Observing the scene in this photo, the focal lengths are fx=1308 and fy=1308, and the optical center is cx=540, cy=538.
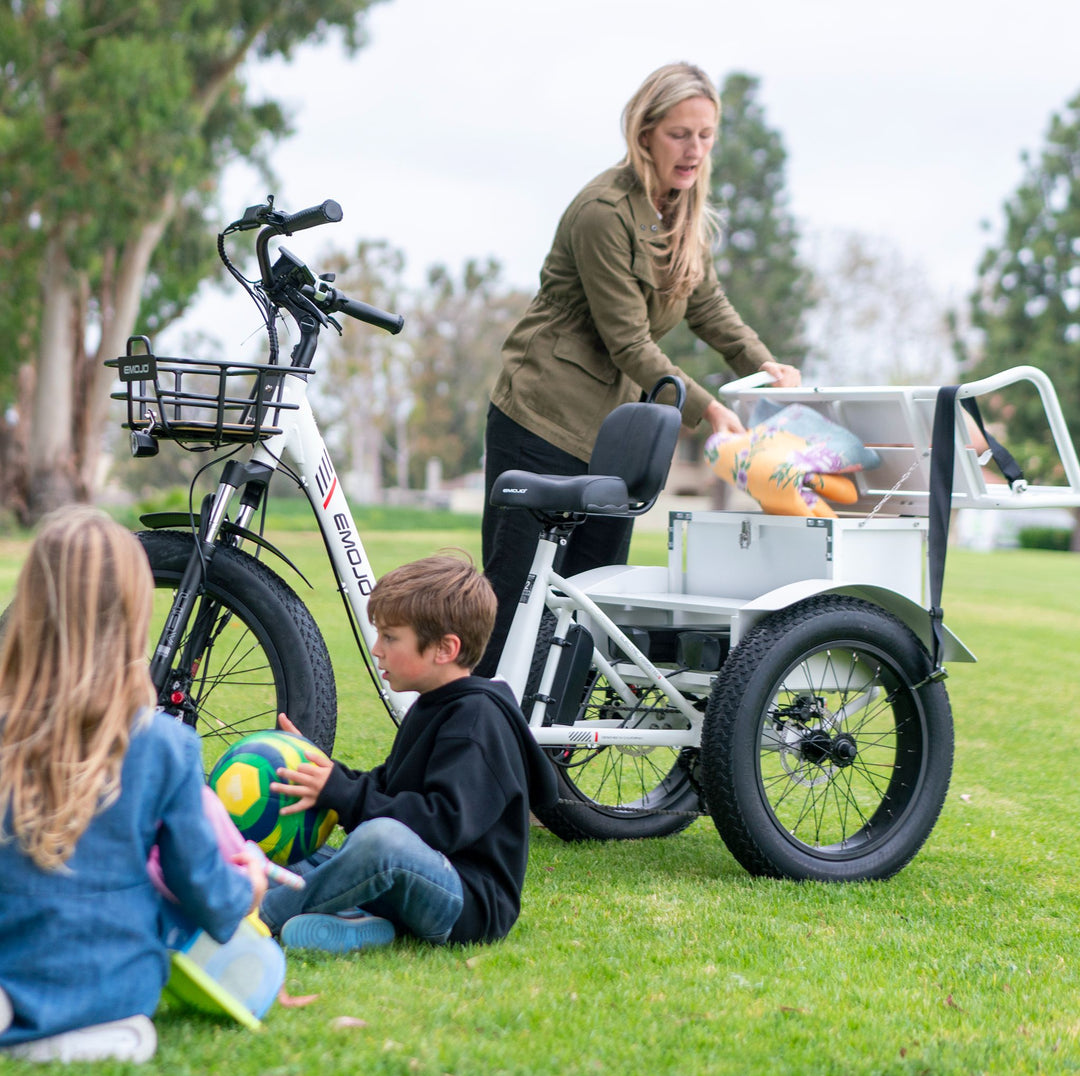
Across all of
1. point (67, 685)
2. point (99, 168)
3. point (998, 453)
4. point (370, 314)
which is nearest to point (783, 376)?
point (998, 453)

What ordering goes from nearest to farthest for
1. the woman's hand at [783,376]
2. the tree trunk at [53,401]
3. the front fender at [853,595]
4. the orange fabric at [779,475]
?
1. the front fender at [853,595]
2. the orange fabric at [779,475]
3. the woman's hand at [783,376]
4. the tree trunk at [53,401]

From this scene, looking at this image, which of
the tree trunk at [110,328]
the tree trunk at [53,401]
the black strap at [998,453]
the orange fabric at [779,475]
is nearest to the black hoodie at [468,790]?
the orange fabric at [779,475]

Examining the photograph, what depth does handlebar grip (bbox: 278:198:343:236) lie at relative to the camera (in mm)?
3275

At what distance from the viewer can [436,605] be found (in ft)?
9.09

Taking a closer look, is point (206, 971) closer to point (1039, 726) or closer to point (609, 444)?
point (609, 444)

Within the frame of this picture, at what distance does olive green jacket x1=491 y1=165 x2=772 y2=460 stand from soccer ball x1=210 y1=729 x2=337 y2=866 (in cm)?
158

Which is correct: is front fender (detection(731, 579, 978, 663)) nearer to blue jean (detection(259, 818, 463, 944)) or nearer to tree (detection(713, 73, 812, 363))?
blue jean (detection(259, 818, 463, 944))

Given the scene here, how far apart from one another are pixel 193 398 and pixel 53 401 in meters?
19.0

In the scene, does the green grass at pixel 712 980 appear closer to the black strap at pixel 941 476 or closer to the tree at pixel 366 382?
A: the black strap at pixel 941 476

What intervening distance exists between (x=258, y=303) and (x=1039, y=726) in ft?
16.2

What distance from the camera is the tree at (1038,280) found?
41.5 meters

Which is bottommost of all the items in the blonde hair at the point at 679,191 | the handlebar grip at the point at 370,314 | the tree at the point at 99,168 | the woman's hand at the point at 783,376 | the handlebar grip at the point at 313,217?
the woman's hand at the point at 783,376

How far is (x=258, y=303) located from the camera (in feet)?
11.4

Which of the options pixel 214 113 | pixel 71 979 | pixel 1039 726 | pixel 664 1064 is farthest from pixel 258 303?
pixel 214 113
